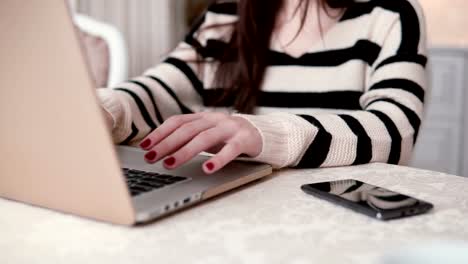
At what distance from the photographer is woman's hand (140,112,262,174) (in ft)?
2.33

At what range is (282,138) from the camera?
0.79 metres

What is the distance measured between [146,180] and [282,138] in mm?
201

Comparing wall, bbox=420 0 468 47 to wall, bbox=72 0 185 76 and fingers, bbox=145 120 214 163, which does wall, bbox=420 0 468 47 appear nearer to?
wall, bbox=72 0 185 76

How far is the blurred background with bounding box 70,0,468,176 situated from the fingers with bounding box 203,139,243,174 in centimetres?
174

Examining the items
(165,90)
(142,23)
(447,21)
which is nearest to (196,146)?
(165,90)

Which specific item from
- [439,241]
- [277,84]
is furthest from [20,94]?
[277,84]

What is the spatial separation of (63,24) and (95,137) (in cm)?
9

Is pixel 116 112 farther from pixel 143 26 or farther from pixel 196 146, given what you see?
pixel 143 26

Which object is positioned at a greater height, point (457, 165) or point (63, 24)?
point (63, 24)

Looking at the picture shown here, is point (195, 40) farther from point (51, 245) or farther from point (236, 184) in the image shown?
point (51, 245)

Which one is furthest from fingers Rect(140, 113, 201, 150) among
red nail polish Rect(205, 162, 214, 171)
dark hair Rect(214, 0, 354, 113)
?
dark hair Rect(214, 0, 354, 113)

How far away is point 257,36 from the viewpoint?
1.36 meters

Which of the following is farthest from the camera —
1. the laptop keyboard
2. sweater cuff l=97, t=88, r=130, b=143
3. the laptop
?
sweater cuff l=97, t=88, r=130, b=143

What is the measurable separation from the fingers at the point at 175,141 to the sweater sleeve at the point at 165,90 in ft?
0.85
